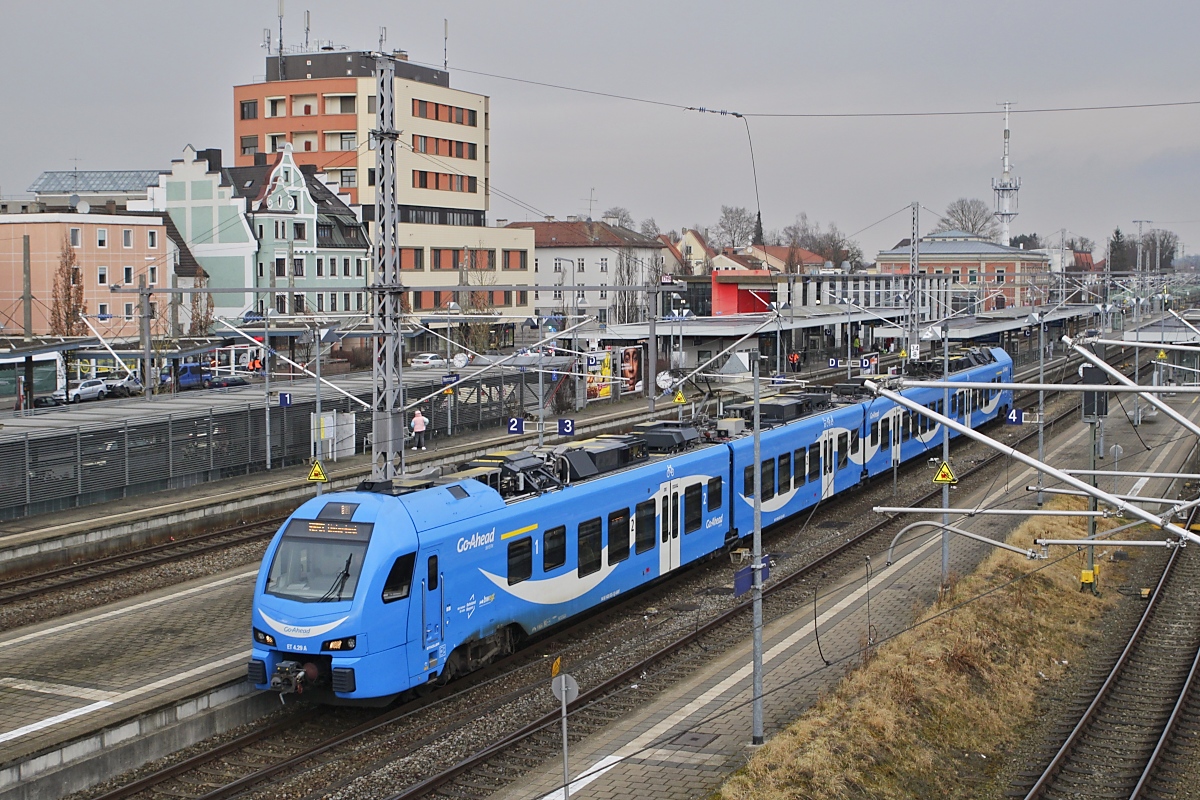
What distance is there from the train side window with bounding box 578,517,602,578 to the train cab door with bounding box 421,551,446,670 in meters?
3.43

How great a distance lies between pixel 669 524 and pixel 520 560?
4743 millimetres

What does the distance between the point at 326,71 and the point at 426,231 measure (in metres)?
17.3

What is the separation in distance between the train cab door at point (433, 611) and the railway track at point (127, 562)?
944 cm

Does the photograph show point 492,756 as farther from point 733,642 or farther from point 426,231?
point 426,231

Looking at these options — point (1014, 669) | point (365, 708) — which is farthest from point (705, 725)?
point (1014, 669)

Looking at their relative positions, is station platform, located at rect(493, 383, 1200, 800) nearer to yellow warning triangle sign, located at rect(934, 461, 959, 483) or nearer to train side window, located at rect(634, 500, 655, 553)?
yellow warning triangle sign, located at rect(934, 461, 959, 483)

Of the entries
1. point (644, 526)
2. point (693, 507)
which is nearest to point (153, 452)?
point (693, 507)

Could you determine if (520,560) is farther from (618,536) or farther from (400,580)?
(618,536)

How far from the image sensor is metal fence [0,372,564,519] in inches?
984

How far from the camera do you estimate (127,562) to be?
22.8m

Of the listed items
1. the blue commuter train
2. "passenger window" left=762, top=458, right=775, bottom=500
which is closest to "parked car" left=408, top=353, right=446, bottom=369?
"passenger window" left=762, top=458, right=775, bottom=500

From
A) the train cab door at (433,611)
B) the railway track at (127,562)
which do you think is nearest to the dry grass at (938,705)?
the train cab door at (433,611)

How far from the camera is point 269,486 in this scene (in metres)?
29.7

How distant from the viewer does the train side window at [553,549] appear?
1645cm
